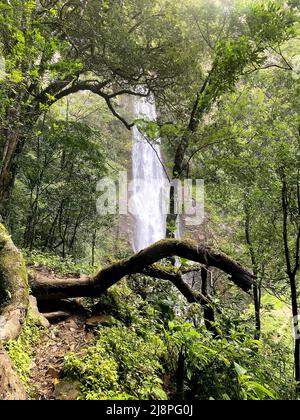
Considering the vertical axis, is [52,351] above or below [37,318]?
below

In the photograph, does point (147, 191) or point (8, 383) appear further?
point (147, 191)

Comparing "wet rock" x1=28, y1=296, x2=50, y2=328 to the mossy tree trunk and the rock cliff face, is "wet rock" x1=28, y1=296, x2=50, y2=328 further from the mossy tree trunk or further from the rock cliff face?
the rock cliff face

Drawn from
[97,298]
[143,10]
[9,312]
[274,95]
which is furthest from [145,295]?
[143,10]

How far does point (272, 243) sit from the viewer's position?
24.3 feet

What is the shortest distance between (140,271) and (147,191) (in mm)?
18848

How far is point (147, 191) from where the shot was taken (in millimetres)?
23328

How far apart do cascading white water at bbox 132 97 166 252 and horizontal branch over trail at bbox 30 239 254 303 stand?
55.1 ft

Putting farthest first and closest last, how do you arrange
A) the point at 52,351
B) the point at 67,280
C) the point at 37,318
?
1. the point at 67,280
2. the point at 37,318
3. the point at 52,351

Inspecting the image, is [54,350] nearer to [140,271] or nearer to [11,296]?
[11,296]

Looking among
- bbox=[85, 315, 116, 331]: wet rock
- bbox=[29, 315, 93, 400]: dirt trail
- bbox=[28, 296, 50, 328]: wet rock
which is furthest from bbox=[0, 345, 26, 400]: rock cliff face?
bbox=[85, 315, 116, 331]: wet rock

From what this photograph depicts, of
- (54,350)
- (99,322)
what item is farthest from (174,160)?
(54,350)

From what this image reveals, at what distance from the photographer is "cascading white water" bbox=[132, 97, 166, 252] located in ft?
72.7

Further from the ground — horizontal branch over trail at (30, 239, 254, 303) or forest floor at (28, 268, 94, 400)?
horizontal branch over trail at (30, 239, 254, 303)

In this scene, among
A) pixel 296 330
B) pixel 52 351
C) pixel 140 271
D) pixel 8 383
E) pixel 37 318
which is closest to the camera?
pixel 8 383
